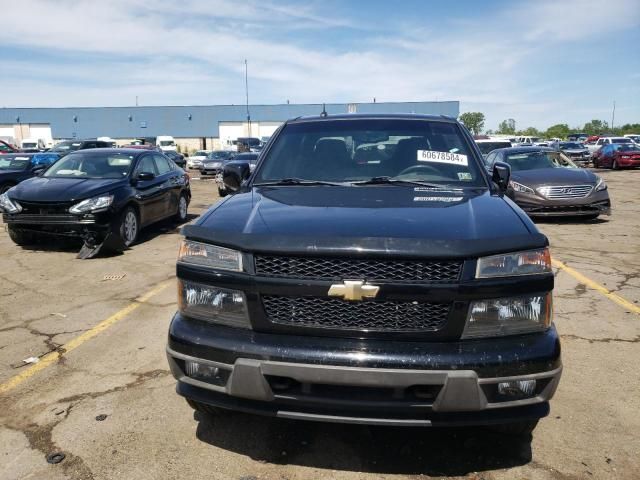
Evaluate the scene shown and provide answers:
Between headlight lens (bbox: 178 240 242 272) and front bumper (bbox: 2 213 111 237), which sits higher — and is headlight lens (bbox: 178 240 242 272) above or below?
above

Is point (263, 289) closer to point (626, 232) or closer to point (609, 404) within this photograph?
point (609, 404)

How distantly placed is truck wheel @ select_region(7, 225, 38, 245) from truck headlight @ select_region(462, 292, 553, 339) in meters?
7.48

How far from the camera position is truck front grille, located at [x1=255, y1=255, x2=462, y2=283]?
225cm

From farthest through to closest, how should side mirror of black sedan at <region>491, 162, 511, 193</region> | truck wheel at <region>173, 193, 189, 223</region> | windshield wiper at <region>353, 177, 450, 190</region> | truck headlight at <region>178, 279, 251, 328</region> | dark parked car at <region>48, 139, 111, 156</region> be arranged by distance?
1. dark parked car at <region>48, 139, 111, 156</region>
2. truck wheel at <region>173, 193, 189, 223</region>
3. side mirror of black sedan at <region>491, 162, 511, 193</region>
4. windshield wiper at <region>353, 177, 450, 190</region>
5. truck headlight at <region>178, 279, 251, 328</region>

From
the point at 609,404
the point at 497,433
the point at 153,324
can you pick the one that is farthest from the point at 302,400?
the point at 153,324

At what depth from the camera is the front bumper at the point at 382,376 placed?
217cm

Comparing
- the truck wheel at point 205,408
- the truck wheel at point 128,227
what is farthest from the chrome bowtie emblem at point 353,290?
the truck wheel at point 128,227

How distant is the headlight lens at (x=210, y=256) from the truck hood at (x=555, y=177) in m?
8.88

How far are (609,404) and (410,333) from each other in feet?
5.97

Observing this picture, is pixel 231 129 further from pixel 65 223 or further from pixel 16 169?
pixel 65 223

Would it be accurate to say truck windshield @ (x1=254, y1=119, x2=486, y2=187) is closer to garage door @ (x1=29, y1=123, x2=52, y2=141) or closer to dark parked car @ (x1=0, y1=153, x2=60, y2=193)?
dark parked car @ (x1=0, y1=153, x2=60, y2=193)

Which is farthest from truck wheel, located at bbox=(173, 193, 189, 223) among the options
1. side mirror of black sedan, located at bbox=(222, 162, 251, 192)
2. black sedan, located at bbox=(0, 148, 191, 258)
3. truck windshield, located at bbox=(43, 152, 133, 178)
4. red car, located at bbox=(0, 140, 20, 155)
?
red car, located at bbox=(0, 140, 20, 155)

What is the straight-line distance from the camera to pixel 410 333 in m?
2.27

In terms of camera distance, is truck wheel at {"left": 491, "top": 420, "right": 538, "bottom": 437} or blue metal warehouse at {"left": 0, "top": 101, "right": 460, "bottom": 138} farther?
blue metal warehouse at {"left": 0, "top": 101, "right": 460, "bottom": 138}
